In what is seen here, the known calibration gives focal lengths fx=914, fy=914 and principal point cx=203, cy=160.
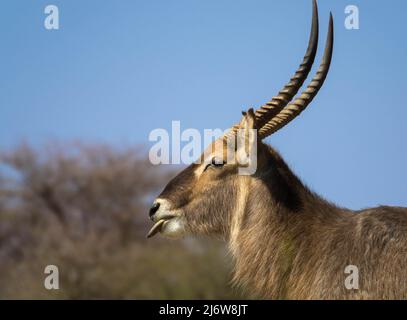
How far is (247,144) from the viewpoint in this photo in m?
8.73

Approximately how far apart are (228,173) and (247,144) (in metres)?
0.44

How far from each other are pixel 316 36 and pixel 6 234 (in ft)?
129

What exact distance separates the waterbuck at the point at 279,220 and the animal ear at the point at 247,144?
1cm

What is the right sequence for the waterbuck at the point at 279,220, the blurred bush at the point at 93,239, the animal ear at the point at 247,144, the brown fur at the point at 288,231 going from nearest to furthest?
the brown fur at the point at 288,231
the waterbuck at the point at 279,220
the animal ear at the point at 247,144
the blurred bush at the point at 93,239

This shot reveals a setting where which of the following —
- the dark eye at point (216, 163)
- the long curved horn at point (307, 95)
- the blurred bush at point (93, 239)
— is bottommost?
the blurred bush at point (93, 239)

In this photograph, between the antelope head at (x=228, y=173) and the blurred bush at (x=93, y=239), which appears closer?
the antelope head at (x=228, y=173)

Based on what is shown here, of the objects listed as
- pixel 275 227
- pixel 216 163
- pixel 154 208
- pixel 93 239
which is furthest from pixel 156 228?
pixel 93 239

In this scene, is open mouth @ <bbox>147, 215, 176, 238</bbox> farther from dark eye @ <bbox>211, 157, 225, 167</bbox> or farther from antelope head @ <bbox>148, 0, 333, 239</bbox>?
dark eye @ <bbox>211, 157, 225, 167</bbox>

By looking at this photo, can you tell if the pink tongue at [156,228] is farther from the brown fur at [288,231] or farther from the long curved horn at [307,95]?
the long curved horn at [307,95]

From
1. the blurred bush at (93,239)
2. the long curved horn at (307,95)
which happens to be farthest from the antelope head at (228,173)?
the blurred bush at (93,239)

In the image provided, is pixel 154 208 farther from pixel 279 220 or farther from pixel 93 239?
pixel 93 239

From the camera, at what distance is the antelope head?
8.78 metres

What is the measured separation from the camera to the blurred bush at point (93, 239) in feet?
101
